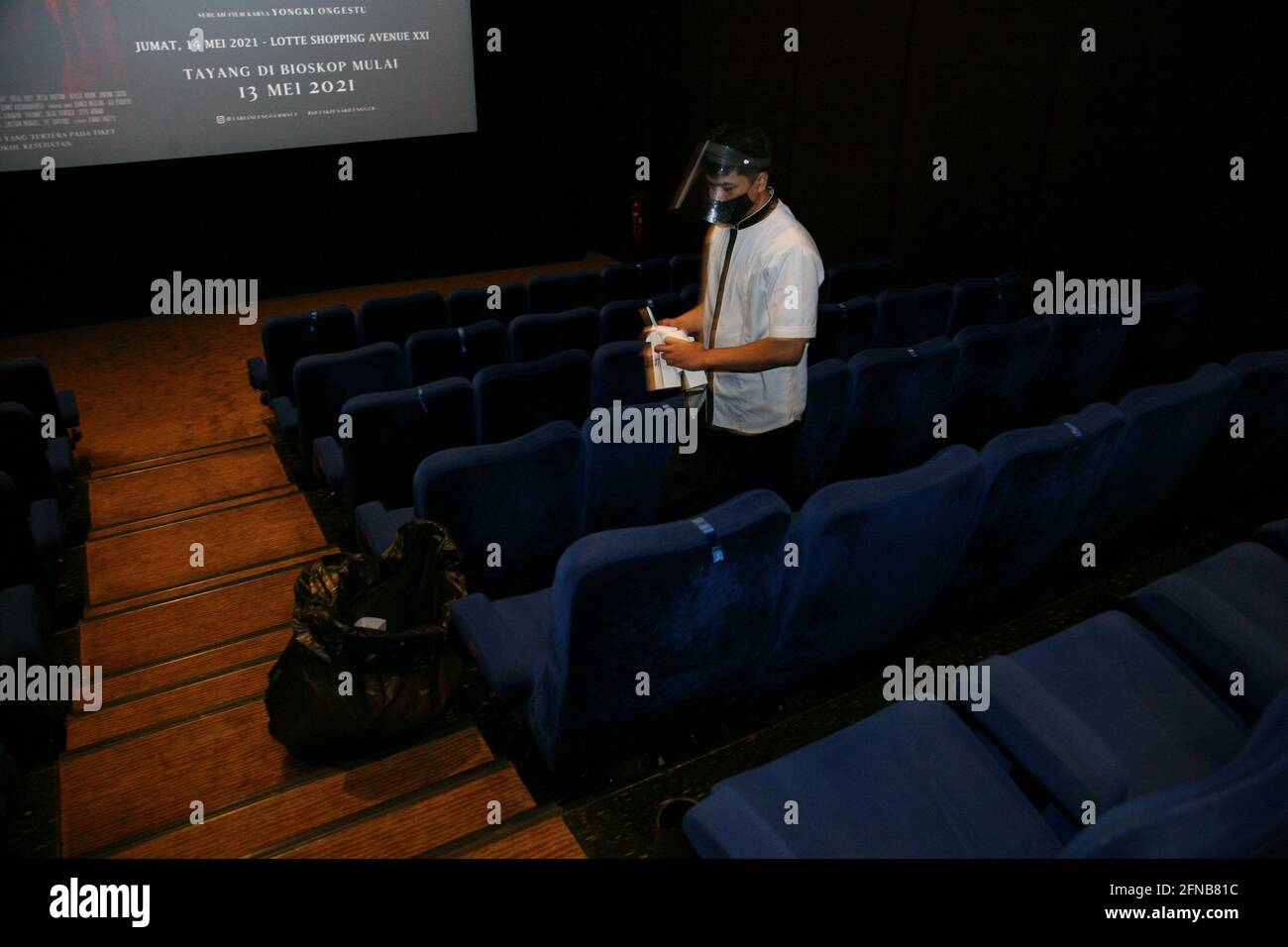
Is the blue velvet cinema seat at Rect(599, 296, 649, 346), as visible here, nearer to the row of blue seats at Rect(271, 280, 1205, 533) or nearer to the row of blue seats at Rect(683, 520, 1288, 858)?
the row of blue seats at Rect(271, 280, 1205, 533)

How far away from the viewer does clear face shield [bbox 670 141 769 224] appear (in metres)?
2.09

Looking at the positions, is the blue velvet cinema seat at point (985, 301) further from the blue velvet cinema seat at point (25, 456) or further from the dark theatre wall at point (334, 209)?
the dark theatre wall at point (334, 209)

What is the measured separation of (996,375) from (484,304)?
9.03 feet

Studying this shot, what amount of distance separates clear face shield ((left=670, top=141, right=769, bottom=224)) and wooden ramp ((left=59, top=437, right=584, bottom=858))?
1437 mm

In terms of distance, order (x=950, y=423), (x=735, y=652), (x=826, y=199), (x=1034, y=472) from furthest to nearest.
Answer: (x=826, y=199), (x=950, y=423), (x=1034, y=472), (x=735, y=652)

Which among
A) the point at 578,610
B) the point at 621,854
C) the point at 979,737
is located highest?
the point at 578,610

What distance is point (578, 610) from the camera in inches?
58.3

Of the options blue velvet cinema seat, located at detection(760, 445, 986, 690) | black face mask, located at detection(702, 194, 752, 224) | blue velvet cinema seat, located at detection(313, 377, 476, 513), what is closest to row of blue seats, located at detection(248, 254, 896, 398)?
blue velvet cinema seat, located at detection(313, 377, 476, 513)

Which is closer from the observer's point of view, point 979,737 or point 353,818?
point 979,737

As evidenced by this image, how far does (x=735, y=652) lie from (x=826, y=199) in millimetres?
4669

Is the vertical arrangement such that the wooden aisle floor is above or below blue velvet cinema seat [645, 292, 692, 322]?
below
